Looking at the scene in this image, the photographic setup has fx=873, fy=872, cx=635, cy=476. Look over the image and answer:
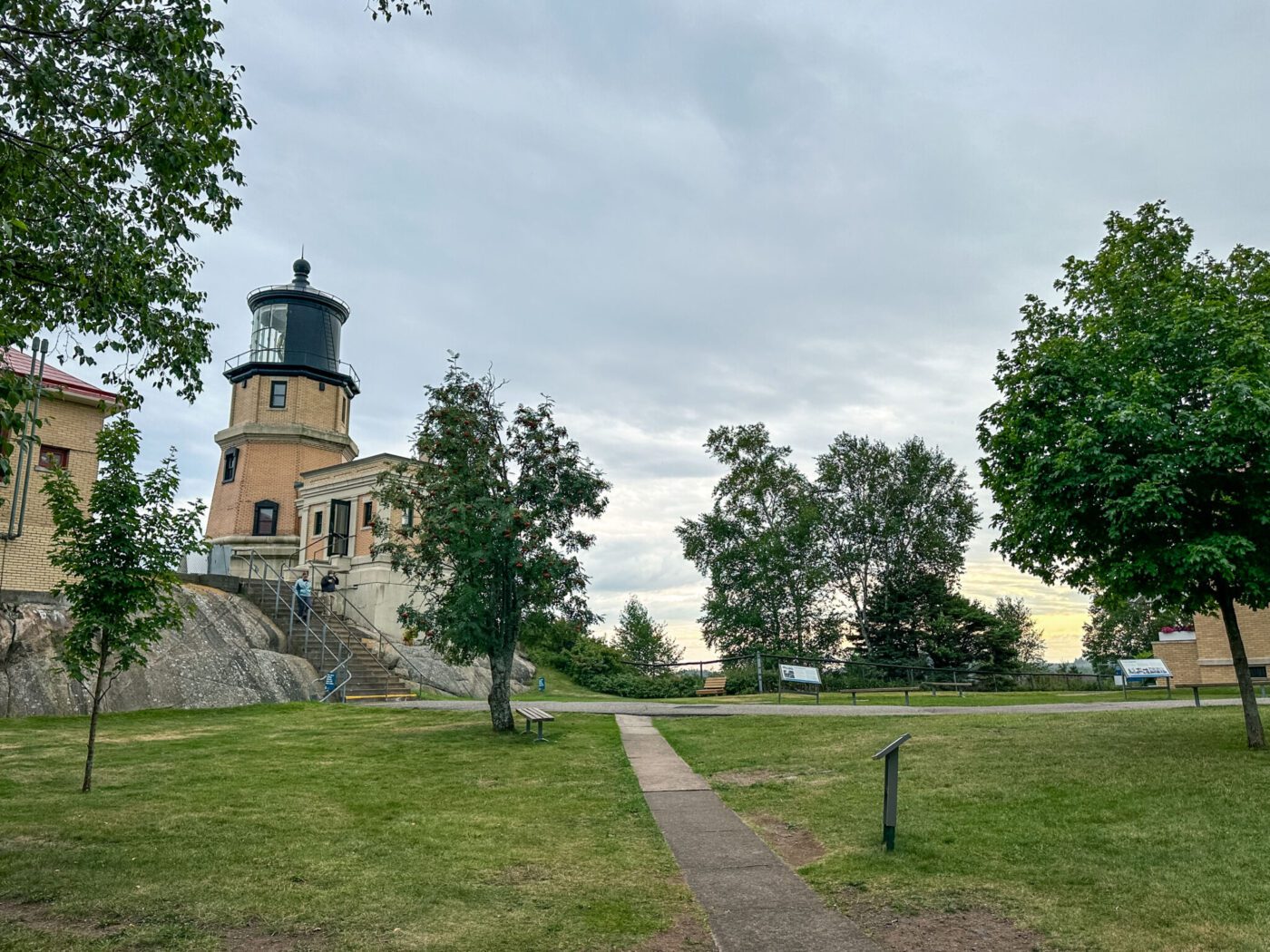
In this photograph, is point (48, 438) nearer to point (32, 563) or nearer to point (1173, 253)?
point (32, 563)

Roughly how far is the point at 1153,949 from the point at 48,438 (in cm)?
2919

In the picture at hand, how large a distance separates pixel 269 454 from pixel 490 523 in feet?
98.1

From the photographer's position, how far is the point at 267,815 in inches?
382

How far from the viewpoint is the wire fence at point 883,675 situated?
1297 inches

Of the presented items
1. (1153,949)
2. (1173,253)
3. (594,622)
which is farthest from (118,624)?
(1173,253)

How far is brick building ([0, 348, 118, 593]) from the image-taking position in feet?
80.9

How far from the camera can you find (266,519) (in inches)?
1677

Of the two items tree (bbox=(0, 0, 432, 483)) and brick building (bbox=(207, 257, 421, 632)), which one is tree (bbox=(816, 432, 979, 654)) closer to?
brick building (bbox=(207, 257, 421, 632))

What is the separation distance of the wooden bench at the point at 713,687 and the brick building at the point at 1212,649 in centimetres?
1631

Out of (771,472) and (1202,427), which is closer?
(1202,427)

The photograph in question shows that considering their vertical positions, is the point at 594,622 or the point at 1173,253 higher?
the point at 1173,253

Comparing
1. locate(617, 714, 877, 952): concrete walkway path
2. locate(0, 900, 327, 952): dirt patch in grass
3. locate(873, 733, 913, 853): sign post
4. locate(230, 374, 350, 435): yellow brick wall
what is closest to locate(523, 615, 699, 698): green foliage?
locate(230, 374, 350, 435): yellow brick wall

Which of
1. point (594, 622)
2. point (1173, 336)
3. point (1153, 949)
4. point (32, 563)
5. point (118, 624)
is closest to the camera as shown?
point (1153, 949)

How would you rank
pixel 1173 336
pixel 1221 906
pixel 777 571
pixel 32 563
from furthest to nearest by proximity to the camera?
pixel 777 571 → pixel 32 563 → pixel 1173 336 → pixel 1221 906
